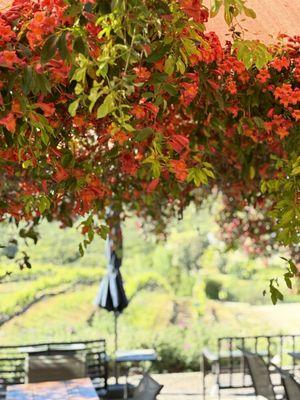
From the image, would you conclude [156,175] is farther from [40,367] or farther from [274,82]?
[40,367]

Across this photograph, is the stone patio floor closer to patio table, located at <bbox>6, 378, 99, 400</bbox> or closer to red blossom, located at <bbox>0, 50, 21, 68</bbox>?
patio table, located at <bbox>6, 378, 99, 400</bbox>

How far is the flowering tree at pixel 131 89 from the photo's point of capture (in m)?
1.96

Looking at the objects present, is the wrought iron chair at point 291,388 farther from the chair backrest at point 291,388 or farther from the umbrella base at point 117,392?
the umbrella base at point 117,392

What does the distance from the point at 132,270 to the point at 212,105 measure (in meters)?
8.77

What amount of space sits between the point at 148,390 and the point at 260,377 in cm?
161

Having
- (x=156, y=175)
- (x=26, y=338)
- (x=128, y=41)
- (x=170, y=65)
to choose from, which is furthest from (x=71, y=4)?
(x=26, y=338)

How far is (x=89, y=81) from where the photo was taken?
2453 mm

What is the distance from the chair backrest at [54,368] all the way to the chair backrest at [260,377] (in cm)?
159

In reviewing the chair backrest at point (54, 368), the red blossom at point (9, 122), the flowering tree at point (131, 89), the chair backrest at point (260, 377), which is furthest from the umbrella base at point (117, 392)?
the red blossom at point (9, 122)

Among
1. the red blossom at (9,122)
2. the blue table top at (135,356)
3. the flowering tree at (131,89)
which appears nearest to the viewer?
the flowering tree at (131,89)

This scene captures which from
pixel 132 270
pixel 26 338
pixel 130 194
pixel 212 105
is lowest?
pixel 26 338

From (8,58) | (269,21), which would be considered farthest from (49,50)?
(269,21)

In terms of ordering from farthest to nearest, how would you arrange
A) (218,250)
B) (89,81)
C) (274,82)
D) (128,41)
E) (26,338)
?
(218,250) < (26,338) < (274,82) < (89,81) < (128,41)

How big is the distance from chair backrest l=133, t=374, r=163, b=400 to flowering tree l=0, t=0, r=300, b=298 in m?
A: 2.23
